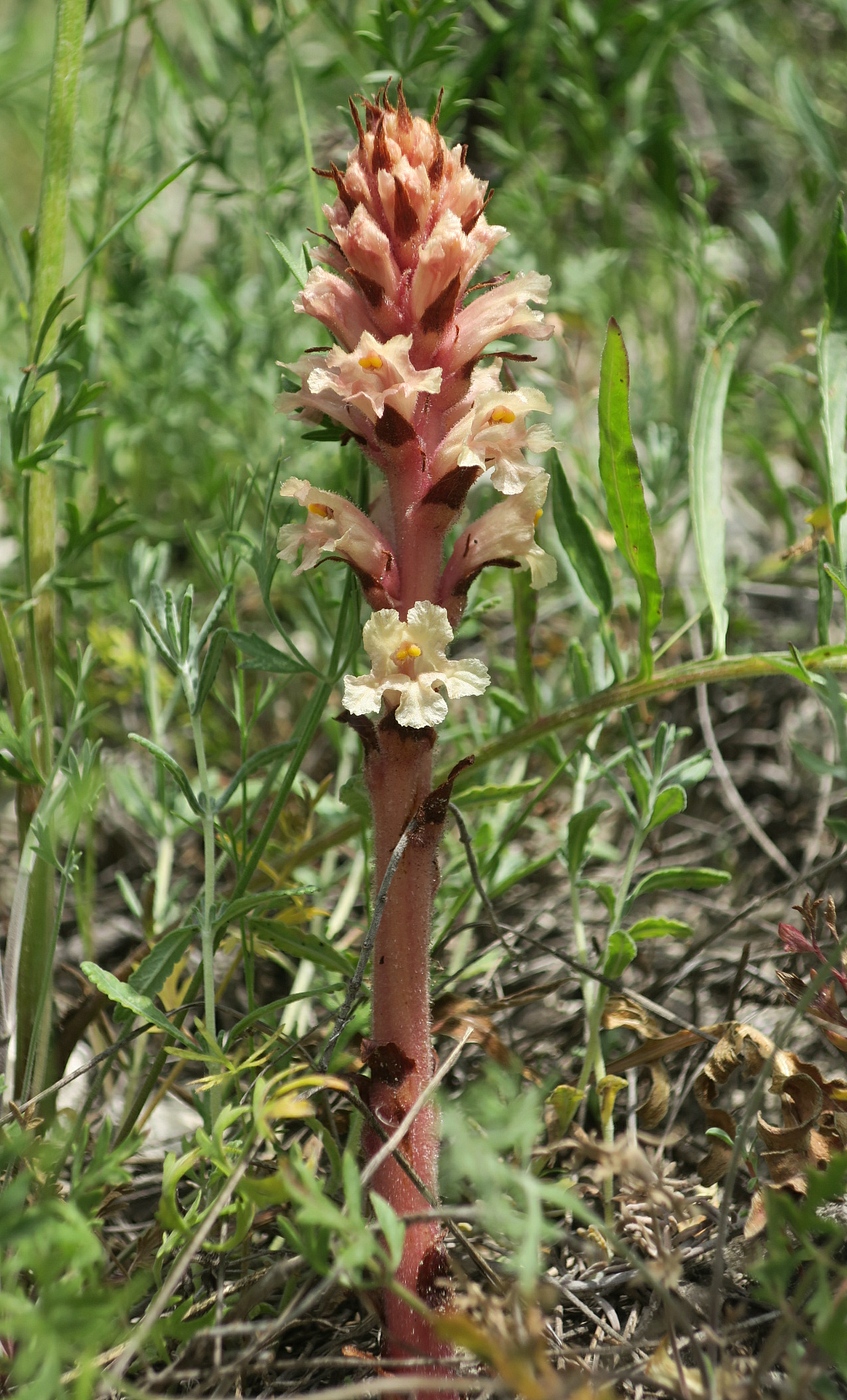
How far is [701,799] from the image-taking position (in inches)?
98.1

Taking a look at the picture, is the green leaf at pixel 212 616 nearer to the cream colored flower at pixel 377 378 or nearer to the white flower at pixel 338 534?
the white flower at pixel 338 534

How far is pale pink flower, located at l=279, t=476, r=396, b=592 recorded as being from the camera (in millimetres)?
1417

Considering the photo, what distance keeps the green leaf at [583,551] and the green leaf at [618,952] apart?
20.6 inches

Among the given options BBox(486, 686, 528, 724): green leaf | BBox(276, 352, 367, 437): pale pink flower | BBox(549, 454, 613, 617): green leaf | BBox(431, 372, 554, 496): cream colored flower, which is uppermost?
BBox(276, 352, 367, 437): pale pink flower

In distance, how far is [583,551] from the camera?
73.2 inches

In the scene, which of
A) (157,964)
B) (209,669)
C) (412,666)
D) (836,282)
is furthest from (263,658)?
(836,282)

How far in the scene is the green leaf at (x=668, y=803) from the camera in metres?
1.65

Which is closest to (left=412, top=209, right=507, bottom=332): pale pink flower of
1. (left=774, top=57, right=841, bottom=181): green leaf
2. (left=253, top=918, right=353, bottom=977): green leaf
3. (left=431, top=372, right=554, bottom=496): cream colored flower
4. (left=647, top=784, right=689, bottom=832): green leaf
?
(left=431, top=372, right=554, bottom=496): cream colored flower

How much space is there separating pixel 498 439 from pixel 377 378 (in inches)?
6.8

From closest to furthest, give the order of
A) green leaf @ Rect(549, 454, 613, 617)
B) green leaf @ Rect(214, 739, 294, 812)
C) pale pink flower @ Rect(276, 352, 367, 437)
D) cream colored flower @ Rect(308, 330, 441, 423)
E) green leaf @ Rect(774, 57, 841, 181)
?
cream colored flower @ Rect(308, 330, 441, 423)
pale pink flower @ Rect(276, 352, 367, 437)
green leaf @ Rect(214, 739, 294, 812)
green leaf @ Rect(549, 454, 613, 617)
green leaf @ Rect(774, 57, 841, 181)

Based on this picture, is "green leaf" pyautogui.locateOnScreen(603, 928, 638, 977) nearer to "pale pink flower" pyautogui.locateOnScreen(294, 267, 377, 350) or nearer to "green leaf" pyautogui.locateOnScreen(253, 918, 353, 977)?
"green leaf" pyautogui.locateOnScreen(253, 918, 353, 977)

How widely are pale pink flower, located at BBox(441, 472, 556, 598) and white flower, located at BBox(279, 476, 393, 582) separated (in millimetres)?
100

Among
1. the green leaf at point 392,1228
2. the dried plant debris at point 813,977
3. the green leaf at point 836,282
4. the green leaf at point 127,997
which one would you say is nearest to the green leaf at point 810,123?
the green leaf at point 836,282

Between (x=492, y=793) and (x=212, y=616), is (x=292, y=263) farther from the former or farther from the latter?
(x=492, y=793)
